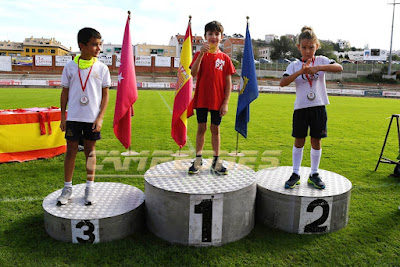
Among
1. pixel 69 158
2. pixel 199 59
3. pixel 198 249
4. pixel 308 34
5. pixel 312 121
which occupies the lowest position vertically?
pixel 198 249

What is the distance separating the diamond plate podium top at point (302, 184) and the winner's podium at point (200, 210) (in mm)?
365

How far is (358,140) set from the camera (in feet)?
29.1

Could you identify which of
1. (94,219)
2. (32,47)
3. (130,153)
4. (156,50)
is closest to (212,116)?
(94,219)

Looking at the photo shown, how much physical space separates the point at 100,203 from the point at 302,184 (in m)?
2.28

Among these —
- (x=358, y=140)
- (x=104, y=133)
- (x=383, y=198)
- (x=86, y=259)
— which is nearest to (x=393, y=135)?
(x=358, y=140)

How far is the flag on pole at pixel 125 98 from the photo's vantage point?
14.1ft

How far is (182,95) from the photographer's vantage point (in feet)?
14.6

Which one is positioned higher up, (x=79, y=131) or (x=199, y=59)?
(x=199, y=59)

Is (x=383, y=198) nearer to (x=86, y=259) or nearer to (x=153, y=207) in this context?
(x=153, y=207)

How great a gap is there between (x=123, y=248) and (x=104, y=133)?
20.7ft

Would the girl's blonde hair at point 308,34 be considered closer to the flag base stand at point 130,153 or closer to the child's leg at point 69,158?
the child's leg at point 69,158

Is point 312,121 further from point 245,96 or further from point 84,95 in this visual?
point 84,95

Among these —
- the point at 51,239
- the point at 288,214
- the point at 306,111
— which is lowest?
the point at 51,239

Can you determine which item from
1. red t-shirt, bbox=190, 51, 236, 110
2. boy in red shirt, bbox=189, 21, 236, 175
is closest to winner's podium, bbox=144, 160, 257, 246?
boy in red shirt, bbox=189, 21, 236, 175
